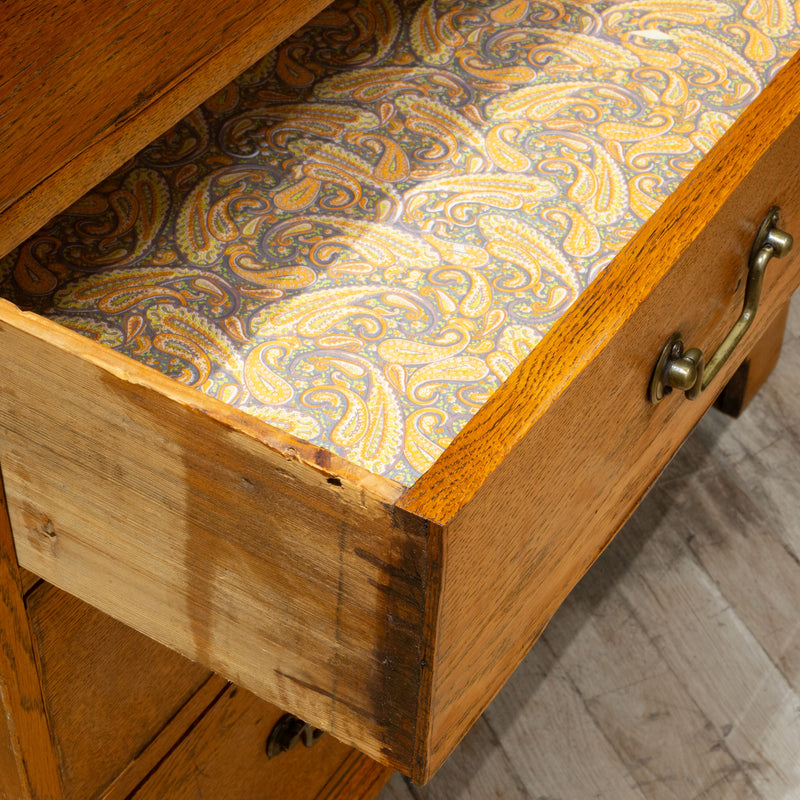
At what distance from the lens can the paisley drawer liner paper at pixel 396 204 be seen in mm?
525

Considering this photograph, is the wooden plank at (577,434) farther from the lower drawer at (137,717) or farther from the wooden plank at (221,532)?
the lower drawer at (137,717)

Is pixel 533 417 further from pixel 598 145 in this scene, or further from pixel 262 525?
pixel 598 145

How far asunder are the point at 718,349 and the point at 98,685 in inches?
14.8

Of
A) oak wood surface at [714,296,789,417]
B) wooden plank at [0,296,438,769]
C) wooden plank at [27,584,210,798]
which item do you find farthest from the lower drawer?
oak wood surface at [714,296,789,417]

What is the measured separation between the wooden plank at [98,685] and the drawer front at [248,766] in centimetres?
4

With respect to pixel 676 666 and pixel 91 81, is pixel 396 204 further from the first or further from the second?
pixel 676 666

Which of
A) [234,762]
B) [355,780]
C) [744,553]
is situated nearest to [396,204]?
[234,762]

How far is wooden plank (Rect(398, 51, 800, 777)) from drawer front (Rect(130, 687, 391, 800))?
31 centimetres

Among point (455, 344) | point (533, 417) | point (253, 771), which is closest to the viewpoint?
point (533, 417)

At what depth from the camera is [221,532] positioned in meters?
0.44

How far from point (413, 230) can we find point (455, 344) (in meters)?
0.09

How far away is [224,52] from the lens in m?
0.58

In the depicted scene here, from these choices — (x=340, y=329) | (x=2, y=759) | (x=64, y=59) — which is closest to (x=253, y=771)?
(x=2, y=759)

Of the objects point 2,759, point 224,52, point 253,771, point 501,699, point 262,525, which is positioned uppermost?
point 224,52
